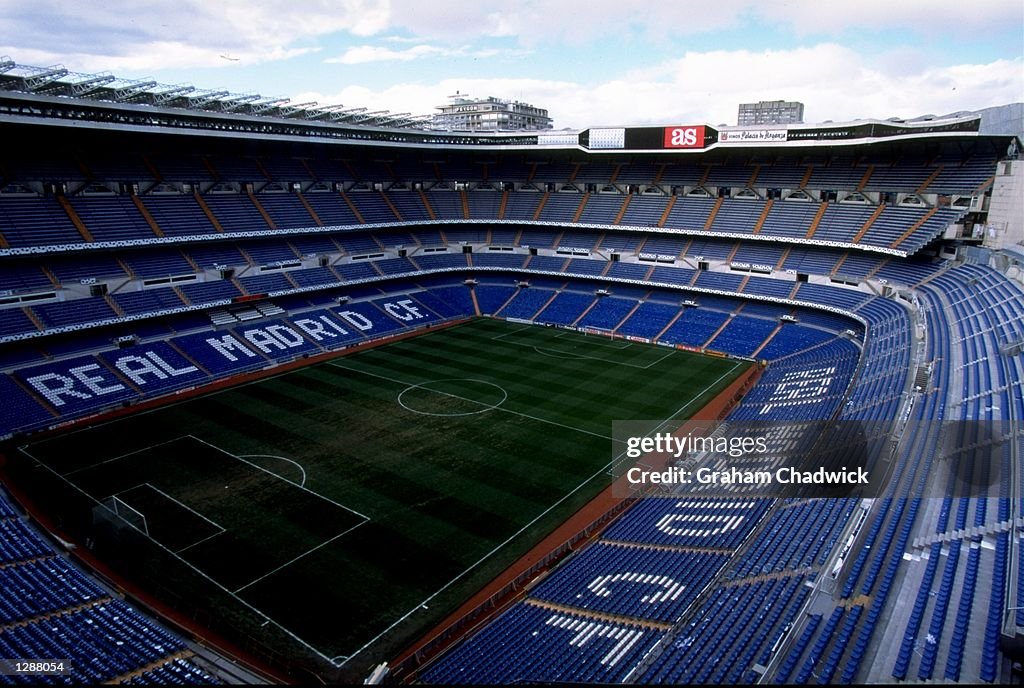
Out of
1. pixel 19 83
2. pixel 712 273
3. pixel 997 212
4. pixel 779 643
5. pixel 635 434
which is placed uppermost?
pixel 19 83

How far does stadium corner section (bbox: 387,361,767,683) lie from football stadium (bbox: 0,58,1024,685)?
11 cm

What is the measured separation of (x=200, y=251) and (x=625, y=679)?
41688 mm

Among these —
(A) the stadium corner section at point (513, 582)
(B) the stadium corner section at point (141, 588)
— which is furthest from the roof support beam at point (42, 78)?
(A) the stadium corner section at point (513, 582)

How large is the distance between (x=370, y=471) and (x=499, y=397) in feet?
35.5

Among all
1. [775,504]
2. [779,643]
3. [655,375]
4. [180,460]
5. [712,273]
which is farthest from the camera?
[712,273]

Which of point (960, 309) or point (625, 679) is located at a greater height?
point (960, 309)

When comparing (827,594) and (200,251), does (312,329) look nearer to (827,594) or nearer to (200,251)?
(200,251)

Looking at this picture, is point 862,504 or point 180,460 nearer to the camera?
point 862,504

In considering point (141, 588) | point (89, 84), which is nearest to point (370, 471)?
point (141, 588)

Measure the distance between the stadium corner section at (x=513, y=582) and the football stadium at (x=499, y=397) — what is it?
0.36ft

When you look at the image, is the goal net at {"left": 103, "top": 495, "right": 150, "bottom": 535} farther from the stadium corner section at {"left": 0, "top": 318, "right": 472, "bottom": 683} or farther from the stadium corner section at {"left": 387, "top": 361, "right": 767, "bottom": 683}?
the stadium corner section at {"left": 387, "top": 361, "right": 767, "bottom": 683}

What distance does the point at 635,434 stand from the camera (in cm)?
3209

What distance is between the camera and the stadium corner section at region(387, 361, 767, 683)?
1742 centimetres

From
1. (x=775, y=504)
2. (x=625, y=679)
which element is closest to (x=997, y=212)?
(x=775, y=504)
